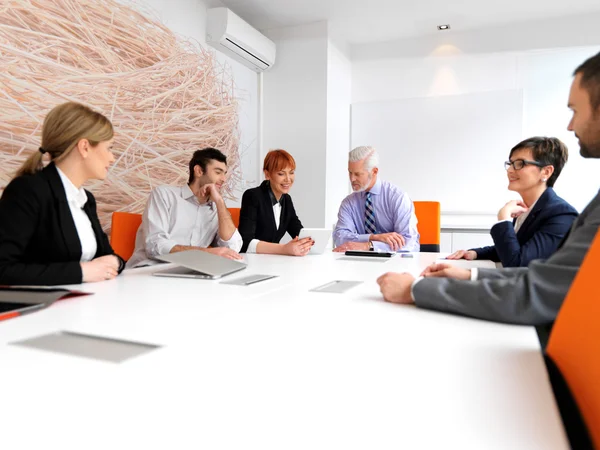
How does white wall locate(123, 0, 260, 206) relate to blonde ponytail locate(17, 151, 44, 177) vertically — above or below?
above

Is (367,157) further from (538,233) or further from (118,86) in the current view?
(118,86)

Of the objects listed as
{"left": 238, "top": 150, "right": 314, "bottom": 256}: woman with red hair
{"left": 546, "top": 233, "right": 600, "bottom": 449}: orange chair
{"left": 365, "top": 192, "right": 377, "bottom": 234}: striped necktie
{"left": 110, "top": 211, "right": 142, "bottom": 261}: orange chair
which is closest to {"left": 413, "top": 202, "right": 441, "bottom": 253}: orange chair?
{"left": 365, "top": 192, "right": 377, "bottom": 234}: striped necktie

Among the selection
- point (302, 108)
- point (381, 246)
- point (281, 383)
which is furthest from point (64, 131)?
point (302, 108)

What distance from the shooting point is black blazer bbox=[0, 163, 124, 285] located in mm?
1481

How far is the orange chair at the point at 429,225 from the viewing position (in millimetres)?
3537

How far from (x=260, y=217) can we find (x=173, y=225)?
0.76 m

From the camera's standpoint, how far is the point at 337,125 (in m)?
5.67

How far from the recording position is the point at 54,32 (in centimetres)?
299

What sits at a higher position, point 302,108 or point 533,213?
point 302,108

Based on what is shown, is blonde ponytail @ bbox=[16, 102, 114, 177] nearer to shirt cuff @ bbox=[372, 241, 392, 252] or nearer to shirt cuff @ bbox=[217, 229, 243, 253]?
shirt cuff @ bbox=[217, 229, 243, 253]

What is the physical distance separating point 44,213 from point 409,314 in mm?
1307

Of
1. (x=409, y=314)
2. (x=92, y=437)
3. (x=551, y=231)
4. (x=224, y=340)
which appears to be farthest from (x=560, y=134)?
(x=92, y=437)

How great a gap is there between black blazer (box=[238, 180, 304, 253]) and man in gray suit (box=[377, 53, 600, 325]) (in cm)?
188

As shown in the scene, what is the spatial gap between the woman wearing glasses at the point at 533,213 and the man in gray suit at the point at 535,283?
0.66 metres
